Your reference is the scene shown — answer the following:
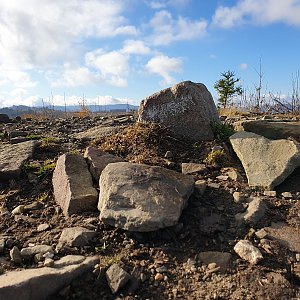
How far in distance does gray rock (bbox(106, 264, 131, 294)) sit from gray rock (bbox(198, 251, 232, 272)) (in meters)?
0.65

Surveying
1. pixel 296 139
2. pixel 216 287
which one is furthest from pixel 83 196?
pixel 296 139

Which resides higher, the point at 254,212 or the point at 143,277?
the point at 254,212

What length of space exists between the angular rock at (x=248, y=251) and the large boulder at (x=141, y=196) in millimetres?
578

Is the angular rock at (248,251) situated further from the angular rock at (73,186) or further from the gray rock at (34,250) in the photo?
the gray rock at (34,250)

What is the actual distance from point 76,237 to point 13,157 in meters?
2.36

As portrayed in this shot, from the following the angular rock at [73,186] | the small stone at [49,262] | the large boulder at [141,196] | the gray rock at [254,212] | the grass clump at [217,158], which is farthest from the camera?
the grass clump at [217,158]

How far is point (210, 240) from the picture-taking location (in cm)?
309

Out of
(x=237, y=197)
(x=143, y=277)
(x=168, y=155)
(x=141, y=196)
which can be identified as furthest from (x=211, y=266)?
(x=168, y=155)

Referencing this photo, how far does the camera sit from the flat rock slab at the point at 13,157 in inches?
176

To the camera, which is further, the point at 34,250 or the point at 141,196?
the point at 141,196

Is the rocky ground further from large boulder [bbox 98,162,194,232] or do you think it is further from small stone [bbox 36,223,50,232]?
large boulder [bbox 98,162,194,232]

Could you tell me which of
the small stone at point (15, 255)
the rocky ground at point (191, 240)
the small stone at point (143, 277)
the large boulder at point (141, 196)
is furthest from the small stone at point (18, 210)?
the small stone at point (143, 277)

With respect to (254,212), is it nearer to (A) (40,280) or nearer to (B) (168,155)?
(B) (168,155)

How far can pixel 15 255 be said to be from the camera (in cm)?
296
